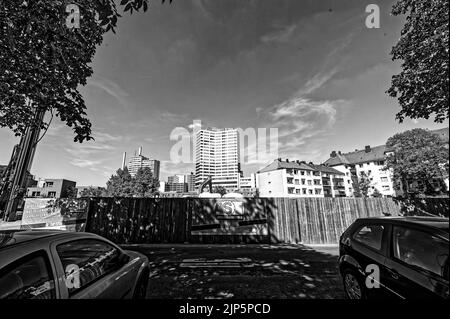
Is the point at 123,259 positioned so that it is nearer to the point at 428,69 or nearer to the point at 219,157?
the point at 428,69

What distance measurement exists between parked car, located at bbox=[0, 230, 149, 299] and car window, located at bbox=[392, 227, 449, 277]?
3626mm

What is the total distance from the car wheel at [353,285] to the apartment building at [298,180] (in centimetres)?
5612

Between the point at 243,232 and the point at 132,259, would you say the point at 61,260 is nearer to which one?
the point at 132,259

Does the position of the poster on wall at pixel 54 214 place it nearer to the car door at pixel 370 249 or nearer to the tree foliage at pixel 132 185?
the car door at pixel 370 249

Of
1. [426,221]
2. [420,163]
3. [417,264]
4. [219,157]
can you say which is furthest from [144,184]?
[219,157]

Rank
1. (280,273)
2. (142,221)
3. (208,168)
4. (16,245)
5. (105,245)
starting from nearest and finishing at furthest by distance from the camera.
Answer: (16,245) → (105,245) → (280,273) → (142,221) → (208,168)

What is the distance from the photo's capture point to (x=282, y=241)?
11.5 metres

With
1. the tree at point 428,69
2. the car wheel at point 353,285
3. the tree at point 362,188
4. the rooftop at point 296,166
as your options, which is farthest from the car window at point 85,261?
the rooftop at point 296,166

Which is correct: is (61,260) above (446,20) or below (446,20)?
below

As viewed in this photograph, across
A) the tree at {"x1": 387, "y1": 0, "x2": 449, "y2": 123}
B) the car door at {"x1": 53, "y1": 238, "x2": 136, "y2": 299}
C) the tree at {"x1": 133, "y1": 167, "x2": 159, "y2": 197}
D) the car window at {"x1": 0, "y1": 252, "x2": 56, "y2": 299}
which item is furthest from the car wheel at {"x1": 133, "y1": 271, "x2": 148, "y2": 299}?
the tree at {"x1": 133, "y1": 167, "x2": 159, "y2": 197}

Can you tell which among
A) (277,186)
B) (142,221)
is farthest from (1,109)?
(277,186)

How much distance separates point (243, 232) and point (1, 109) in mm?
10939

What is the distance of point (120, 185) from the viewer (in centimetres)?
4250

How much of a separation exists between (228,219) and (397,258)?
9.47 m
